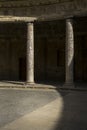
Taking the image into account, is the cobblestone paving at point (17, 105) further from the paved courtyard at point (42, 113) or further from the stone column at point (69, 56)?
the stone column at point (69, 56)

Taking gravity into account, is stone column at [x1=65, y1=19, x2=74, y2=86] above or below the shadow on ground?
above

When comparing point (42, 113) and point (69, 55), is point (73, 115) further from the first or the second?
point (69, 55)

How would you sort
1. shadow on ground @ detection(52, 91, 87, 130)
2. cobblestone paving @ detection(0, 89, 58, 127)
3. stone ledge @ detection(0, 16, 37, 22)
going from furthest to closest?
1. stone ledge @ detection(0, 16, 37, 22)
2. cobblestone paving @ detection(0, 89, 58, 127)
3. shadow on ground @ detection(52, 91, 87, 130)

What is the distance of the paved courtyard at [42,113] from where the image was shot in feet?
38.2

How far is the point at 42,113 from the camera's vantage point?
1402 centimetres

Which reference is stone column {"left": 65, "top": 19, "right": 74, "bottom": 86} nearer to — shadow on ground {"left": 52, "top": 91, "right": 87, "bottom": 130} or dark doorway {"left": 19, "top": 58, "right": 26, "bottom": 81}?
shadow on ground {"left": 52, "top": 91, "right": 87, "bottom": 130}

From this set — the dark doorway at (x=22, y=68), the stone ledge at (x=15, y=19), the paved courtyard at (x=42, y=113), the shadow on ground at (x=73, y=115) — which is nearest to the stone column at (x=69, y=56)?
the stone ledge at (x=15, y=19)

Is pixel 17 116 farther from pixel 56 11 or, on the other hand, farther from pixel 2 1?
pixel 2 1

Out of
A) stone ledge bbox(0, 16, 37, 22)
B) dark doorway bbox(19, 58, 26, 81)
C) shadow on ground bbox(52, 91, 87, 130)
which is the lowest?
shadow on ground bbox(52, 91, 87, 130)

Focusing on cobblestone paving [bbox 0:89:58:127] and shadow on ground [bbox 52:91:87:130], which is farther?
cobblestone paving [bbox 0:89:58:127]

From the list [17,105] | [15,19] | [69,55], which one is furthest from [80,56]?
[17,105]

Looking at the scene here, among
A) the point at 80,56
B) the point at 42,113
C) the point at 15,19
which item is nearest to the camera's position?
the point at 42,113

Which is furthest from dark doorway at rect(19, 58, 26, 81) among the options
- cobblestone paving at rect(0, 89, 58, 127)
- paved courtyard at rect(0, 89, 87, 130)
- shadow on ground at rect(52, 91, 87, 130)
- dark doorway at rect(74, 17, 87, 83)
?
shadow on ground at rect(52, 91, 87, 130)

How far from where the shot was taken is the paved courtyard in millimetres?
11641
